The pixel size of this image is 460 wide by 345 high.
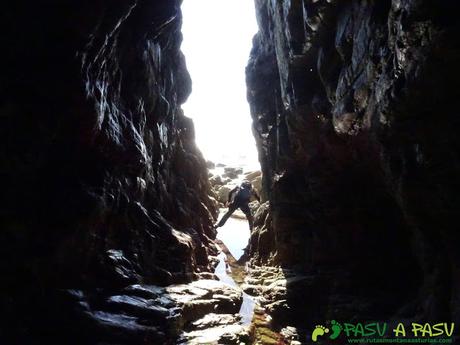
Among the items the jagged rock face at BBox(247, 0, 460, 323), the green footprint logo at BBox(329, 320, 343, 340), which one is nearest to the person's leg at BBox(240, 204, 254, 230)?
the jagged rock face at BBox(247, 0, 460, 323)

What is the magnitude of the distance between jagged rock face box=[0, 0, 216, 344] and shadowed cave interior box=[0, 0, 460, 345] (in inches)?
1.7

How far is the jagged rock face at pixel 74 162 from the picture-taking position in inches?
316

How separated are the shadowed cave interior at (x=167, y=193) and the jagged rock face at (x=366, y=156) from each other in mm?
52

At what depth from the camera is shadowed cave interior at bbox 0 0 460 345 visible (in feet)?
24.5

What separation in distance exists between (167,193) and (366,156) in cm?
1042

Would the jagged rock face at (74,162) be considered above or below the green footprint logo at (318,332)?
above

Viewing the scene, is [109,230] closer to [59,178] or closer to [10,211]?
[59,178]

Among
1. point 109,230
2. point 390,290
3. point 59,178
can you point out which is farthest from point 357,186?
point 59,178

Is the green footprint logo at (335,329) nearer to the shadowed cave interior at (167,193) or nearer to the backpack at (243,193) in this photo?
the shadowed cave interior at (167,193)

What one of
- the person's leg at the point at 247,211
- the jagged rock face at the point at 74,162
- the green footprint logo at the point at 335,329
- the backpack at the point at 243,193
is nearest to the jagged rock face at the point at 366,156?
the green footprint logo at the point at 335,329

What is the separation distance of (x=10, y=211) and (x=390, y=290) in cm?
1203

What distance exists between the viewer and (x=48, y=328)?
7.78 meters

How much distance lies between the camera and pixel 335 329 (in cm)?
1077

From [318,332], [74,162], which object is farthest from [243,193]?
[74,162]
